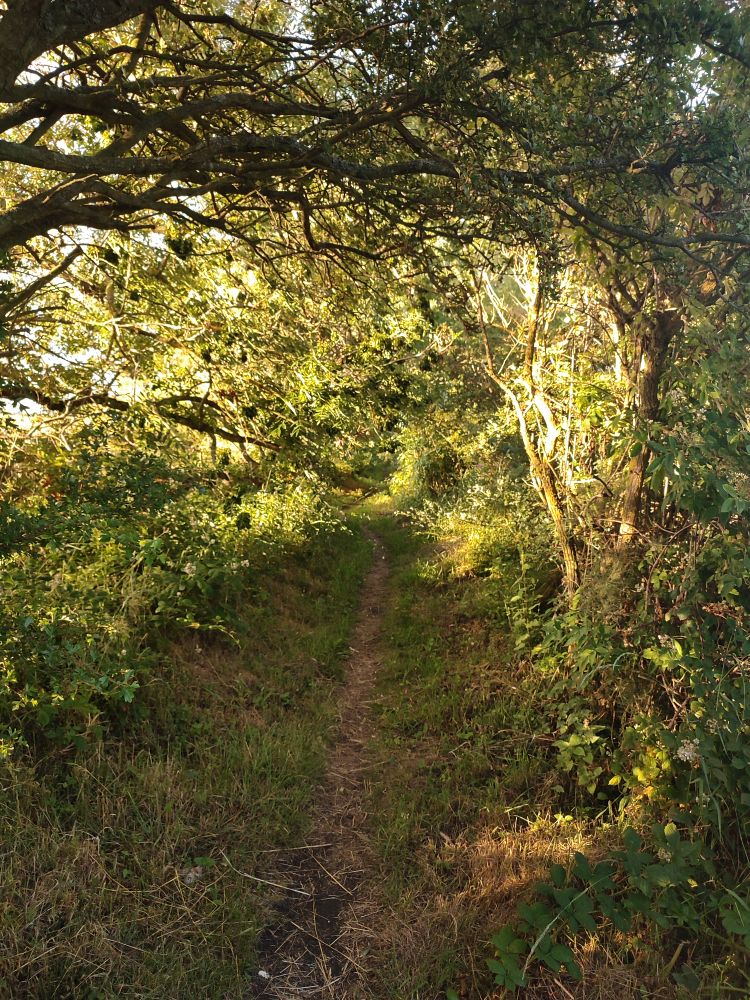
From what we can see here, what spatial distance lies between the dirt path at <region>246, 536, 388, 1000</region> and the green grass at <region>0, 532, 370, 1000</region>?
14 centimetres

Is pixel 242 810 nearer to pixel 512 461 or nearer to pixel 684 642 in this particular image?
pixel 684 642

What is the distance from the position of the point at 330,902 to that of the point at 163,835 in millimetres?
1129

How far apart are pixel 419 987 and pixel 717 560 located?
2.80m

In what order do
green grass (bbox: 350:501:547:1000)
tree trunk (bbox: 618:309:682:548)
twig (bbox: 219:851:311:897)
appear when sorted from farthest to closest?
tree trunk (bbox: 618:309:682:548) < twig (bbox: 219:851:311:897) < green grass (bbox: 350:501:547:1000)

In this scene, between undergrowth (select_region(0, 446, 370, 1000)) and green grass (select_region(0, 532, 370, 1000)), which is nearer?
green grass (select_region(0, 532, 370, 1000))

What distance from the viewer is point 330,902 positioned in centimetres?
392

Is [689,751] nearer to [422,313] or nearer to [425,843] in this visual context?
[425,843]

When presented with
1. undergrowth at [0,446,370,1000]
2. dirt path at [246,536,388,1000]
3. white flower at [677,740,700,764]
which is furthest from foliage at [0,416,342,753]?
white flower at [677,740,700,764]

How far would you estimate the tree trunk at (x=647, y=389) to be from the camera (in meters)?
4.74

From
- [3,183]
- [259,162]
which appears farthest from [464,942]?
[3,183]

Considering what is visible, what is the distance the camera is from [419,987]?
3.22 meters

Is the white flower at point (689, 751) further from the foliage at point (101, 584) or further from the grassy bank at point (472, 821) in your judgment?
the foliage at point (101, 584)

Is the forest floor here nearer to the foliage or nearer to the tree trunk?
the foliage

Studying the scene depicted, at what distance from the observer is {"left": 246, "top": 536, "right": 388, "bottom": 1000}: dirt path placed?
3357mm
